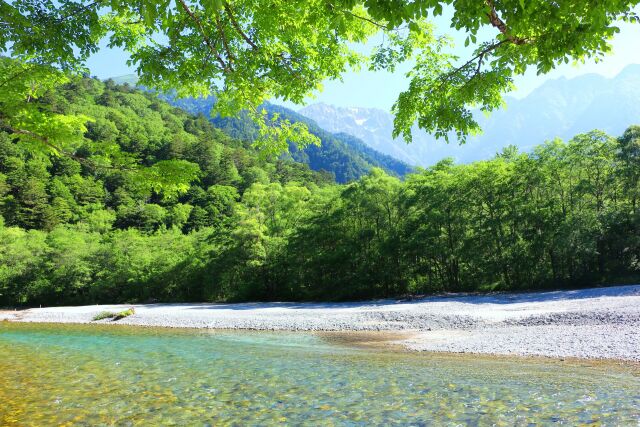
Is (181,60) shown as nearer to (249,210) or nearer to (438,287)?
(438,287)

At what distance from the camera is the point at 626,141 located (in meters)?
26.0

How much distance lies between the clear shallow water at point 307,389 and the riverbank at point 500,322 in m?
1.98

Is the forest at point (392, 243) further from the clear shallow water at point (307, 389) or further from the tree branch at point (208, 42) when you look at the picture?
the clear shallow water at point (307, 389)

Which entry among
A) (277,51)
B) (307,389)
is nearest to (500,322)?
(307,389)

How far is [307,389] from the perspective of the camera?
7.75 metres

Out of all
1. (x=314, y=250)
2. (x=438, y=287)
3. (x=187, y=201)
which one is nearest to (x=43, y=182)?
(x=187, y=201)

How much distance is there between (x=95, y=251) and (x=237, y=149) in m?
60.7

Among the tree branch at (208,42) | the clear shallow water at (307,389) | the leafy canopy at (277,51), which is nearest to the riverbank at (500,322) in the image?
the clear shallow water at (307,389)

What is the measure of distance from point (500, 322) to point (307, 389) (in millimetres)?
11642

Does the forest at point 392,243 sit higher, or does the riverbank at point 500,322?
the forest at point 392,243

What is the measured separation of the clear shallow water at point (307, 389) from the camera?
5.97 m

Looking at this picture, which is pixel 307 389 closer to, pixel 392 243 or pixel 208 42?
pixel 208 42

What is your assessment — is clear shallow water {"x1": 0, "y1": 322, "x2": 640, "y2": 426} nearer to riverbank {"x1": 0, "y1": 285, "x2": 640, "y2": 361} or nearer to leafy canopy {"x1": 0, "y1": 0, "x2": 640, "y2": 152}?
riverbank {"x1": 0, "y1": 285, "x2": 640, "y2": 361}

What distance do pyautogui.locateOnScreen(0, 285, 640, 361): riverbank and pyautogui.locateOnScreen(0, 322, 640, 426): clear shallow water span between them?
6.50 feet
